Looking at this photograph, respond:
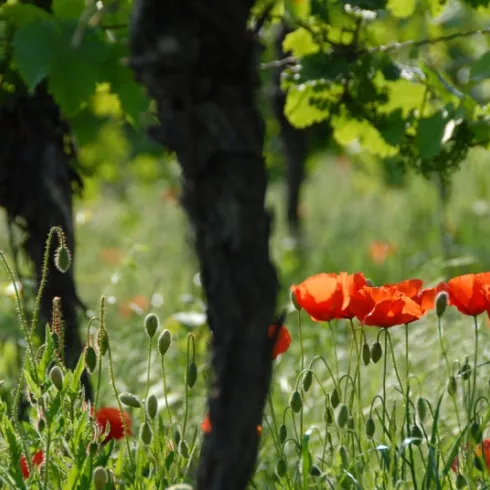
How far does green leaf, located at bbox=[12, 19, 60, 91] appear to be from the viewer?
1.84 meters

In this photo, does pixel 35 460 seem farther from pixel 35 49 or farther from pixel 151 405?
pixel 35 49

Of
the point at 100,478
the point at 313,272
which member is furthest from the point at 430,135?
the point at 313,272

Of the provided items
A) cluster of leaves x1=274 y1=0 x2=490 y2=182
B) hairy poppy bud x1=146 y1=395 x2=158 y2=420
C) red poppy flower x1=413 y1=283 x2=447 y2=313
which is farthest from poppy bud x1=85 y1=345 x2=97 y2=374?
cluster of leaves x1=274 y1=0 x2=490 y2=182

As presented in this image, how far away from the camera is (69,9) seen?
1.89 meters

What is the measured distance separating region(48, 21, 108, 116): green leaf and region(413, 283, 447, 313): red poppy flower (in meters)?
0.71

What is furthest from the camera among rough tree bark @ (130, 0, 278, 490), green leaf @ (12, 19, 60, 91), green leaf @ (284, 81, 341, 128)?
green leaf @ (284, 81, 341, 128)

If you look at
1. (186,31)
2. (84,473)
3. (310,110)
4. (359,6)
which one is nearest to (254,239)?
(186,31)

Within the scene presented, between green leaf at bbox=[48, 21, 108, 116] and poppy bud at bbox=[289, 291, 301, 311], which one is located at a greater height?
green leaf at bbox=[48, 21, 108, 116]

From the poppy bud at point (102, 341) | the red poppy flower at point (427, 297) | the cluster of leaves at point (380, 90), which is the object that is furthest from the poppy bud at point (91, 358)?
the cluster of leaves at point (380, 90)

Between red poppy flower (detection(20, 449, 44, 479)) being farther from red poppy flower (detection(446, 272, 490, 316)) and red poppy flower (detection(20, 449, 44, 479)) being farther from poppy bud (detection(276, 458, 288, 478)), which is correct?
red poppy flower (detection(446, 272, 490, 316))

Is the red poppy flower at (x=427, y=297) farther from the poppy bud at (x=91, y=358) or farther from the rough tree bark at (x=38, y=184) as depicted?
the rough tree bark at (x=38, y=184)

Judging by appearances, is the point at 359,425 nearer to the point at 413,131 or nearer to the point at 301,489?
the point at 301,489

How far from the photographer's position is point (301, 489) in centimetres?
195

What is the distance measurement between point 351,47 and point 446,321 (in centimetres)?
197
